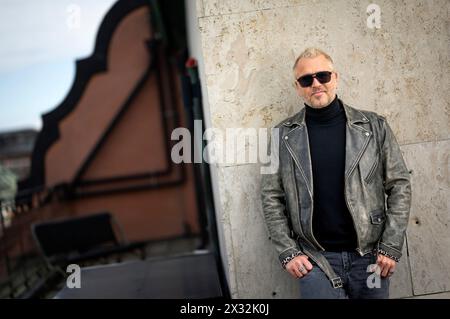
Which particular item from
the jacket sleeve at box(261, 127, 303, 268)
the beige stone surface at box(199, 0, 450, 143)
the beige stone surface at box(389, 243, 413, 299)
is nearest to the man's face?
the jacket sleeve at box(261, 127, 303, 268)

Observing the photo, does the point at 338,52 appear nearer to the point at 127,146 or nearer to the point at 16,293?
the point at 16,293

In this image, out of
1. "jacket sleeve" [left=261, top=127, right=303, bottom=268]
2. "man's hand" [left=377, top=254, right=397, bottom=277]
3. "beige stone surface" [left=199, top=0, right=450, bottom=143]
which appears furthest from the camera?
"beige stone surface" [left=199, top=0, right=450, bottom=143]

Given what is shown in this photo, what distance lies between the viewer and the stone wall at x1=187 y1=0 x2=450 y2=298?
9.63ft

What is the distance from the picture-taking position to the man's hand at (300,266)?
7.61 ft

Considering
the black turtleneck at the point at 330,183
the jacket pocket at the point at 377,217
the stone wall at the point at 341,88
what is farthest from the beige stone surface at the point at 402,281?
the black turtleneck at the point at 330,183

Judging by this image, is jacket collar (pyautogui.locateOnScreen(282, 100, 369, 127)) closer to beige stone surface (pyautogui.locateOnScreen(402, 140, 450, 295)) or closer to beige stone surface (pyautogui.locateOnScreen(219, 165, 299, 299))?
beige stone surface (pyautogui.locateOnScreen(219, 165, 299, 299))

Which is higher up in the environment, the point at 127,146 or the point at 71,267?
the point at 127,146

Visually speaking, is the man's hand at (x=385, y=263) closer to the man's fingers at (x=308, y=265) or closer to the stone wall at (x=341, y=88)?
the man's fingers at (x=308, y=265)

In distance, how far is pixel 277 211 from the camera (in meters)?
2.48

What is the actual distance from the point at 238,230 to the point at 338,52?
140 cm

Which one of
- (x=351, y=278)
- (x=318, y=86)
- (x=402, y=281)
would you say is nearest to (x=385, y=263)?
(x=351, y=278)

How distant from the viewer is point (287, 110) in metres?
2.97

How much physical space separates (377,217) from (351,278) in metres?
0.36

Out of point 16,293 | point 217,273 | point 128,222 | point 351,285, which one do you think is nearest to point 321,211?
point 351,285
